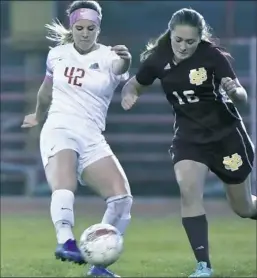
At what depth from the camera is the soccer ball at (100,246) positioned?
7.92 m

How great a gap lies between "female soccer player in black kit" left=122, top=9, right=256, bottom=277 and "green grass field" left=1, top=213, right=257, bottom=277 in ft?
4.11

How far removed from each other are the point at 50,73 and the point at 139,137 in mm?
9554

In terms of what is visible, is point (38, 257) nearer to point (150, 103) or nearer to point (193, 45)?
point (193, 45)

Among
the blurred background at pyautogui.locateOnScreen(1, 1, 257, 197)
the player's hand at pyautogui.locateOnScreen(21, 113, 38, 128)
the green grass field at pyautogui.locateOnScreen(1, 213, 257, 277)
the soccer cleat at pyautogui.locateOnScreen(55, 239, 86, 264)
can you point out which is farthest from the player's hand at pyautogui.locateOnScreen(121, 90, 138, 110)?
the blurred background at pyautogui.locateOnScreen(1, 1, 257, 197)

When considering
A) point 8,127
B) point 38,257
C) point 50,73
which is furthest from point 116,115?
point 50,73

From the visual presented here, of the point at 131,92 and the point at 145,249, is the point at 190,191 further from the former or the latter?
the point at 145,249

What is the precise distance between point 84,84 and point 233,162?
46.6 inches

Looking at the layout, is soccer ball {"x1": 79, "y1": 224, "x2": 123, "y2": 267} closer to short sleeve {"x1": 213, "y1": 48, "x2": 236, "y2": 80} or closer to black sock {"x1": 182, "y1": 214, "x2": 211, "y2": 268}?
black sock {"x1": 182, "y1": 214, "x2": 211, "y2": 268}

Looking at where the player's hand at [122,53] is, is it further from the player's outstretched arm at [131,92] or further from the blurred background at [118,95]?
the blurred background at [118,95]

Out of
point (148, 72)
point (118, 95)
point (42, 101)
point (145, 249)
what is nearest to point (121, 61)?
point (148, 72)

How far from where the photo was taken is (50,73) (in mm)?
8766

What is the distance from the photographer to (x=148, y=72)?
8.47 meters

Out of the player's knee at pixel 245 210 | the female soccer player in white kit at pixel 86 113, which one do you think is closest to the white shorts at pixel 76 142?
the female soccer player in white kit at pixel 86 113

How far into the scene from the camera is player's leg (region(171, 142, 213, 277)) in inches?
324
